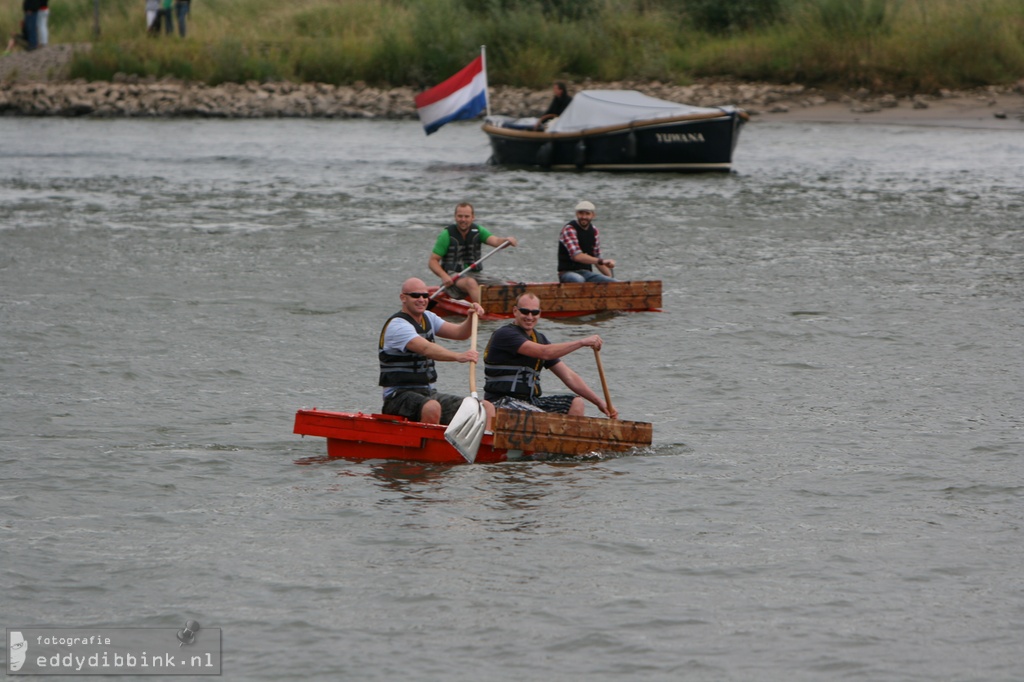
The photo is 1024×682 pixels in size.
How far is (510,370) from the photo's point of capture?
12.1m

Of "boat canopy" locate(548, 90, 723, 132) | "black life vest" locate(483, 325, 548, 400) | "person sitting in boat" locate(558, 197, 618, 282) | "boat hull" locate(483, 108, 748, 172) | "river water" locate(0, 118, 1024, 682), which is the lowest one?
"river water" locate(0, 118, 1024, 682)

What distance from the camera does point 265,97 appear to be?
4878 centimetres

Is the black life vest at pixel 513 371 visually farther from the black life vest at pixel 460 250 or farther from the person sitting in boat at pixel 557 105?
the person sitting in boat at pixel 557 105

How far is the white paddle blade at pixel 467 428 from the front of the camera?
1122 cm

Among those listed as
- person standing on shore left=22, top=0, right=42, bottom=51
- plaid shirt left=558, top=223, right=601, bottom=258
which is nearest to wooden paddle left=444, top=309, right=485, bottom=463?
plaid shirt left=558, top=223, right=601, bottom=258

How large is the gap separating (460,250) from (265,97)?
32.3 m

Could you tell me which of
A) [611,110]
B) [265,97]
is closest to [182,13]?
[265,97]

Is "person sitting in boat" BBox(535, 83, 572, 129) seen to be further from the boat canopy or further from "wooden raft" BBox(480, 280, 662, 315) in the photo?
"wooden raft" BBox(480, 280, 662, 315)

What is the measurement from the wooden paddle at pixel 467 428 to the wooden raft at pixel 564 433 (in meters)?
0.24

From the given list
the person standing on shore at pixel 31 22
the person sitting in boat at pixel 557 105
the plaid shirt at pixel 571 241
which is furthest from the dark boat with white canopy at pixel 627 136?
the person standing on shore at pixel 31 22

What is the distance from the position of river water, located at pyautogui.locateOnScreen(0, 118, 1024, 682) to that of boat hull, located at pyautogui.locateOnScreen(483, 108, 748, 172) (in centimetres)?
648

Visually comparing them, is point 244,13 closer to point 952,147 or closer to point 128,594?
point 952,147

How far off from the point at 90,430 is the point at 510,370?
3.94 m

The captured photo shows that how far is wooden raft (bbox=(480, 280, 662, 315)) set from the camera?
17828 mm
